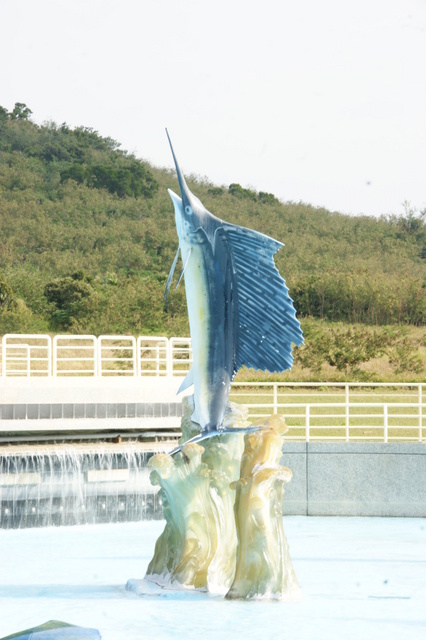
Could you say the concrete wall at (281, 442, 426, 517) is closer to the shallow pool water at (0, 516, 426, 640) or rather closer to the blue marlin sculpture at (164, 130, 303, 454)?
the shallow pool water at (0, 516, 426, 640)

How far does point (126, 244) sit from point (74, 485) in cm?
3813

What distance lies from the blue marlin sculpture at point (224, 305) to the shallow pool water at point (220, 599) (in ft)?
4.46

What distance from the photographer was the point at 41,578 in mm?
10562

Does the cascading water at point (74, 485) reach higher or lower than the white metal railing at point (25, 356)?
lower

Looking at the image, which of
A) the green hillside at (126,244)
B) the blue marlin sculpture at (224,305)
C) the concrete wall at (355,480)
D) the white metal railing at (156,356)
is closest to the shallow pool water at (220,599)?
the concrete wall at (355,480)

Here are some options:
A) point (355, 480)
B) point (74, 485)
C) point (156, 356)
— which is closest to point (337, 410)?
point (156, 356)

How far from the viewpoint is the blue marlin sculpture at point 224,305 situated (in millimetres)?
8430

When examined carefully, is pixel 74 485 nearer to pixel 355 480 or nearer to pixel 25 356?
pixel 355 480

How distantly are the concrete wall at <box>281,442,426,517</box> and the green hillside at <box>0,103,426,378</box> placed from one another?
2140 cm

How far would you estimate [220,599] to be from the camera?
338 inches

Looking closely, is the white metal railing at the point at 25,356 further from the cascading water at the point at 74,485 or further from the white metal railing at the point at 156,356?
the cascading water at the point at 74,485

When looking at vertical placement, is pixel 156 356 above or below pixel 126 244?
below

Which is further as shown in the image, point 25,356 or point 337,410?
point 25,356

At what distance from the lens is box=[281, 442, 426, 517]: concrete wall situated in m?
14.9
